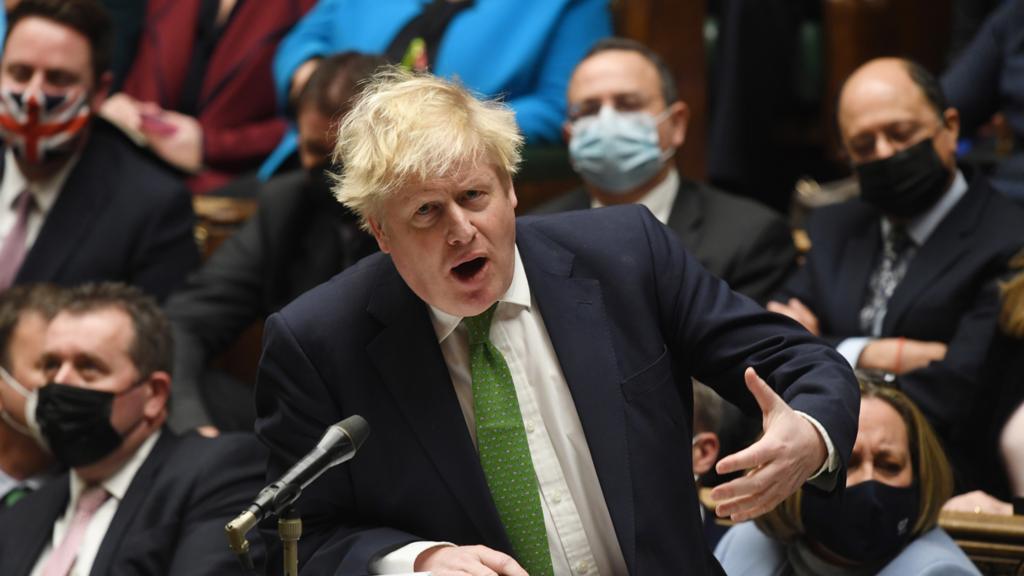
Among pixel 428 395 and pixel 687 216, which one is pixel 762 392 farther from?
pixel 687 216

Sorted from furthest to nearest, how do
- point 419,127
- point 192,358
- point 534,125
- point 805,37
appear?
point 805,37
point 534,125
point 192,358
point 419,127

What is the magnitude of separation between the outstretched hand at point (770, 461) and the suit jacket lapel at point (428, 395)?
36 cm

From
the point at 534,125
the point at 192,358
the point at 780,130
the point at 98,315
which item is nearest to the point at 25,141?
the point at 192,358

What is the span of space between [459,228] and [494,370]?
23 cm

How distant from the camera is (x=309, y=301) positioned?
2010 millimetres

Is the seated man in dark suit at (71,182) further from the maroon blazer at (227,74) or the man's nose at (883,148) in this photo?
the man's nose at (883,148)

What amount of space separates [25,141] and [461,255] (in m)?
2.04

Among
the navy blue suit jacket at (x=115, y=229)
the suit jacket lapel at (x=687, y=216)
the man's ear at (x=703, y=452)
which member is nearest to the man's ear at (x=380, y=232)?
the man's ear at (x=703, y=452)

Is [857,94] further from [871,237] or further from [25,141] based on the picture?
[25,141]

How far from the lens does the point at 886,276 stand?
3.11 metres

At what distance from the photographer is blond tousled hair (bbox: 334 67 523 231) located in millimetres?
1833

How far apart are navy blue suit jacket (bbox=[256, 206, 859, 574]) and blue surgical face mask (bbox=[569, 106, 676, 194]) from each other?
4.45ft

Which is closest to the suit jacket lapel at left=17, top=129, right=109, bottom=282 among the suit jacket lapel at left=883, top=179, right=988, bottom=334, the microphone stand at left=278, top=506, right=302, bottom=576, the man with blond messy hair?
the man with blond messy hair

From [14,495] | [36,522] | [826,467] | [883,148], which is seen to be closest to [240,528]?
[826,467]
